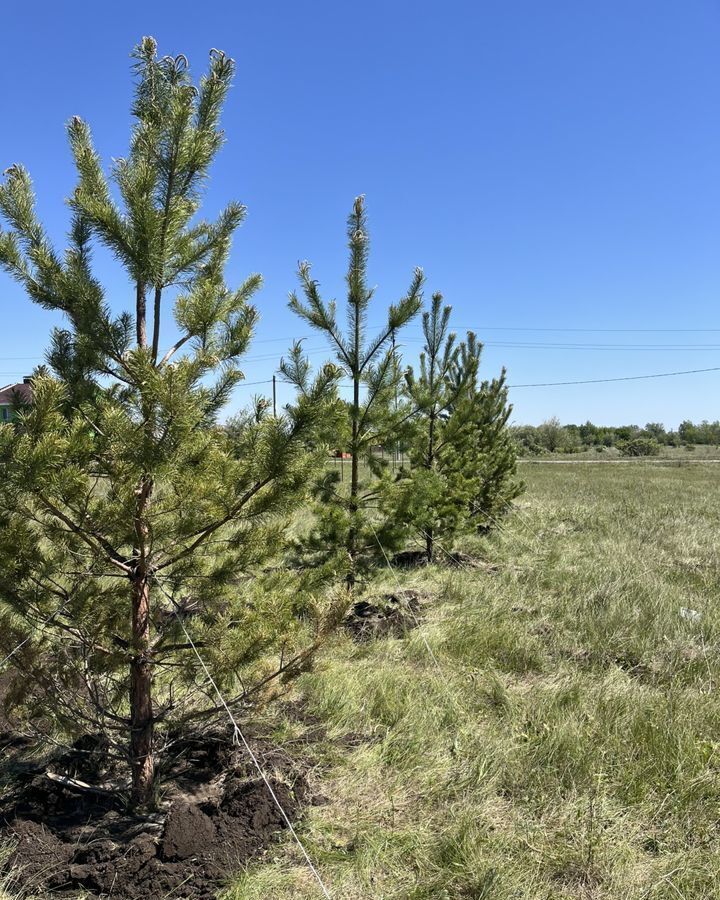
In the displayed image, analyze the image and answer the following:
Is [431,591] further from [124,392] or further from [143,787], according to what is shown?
[124,392]

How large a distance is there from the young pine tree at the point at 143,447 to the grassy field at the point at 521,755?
0.88m

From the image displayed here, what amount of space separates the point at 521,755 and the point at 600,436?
263 ft

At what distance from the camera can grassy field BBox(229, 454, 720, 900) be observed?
2383mm

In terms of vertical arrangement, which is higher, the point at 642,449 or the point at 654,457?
the point at 642,449

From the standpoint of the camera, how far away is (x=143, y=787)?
110 inches

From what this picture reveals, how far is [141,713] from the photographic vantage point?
9.25ft

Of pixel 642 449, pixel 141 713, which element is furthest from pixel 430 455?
pixel 642 449

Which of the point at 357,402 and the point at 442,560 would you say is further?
the point at 442,560

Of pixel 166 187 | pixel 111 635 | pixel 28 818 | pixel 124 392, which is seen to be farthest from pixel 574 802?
pixel 166 187

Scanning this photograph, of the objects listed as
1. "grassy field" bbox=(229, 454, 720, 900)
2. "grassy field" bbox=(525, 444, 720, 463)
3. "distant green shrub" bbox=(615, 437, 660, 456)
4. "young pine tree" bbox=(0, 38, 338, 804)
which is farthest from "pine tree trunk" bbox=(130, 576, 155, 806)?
"distant green shrub" bbox=(615, 437, 660, 456)

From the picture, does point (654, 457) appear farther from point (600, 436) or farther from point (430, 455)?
point (430, 455)

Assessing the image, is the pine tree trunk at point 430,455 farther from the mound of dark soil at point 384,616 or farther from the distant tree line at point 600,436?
the distant tree line at point 600,436

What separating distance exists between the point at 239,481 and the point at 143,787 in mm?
1634

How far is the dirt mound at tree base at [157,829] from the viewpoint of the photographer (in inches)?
91.7
